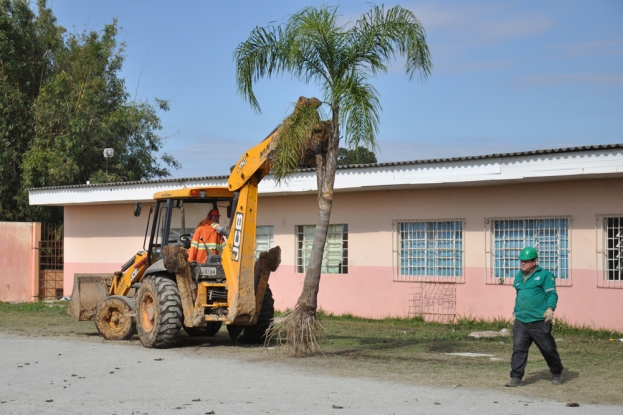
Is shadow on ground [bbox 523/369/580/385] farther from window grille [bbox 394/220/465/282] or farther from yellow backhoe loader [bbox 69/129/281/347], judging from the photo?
window grille [bbox 394/220/465/282]

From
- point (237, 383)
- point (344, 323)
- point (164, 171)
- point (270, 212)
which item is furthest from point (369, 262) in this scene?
point (164, 171)

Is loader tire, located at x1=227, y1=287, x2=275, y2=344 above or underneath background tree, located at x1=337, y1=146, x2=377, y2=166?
underneath

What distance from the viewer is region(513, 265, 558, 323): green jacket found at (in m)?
9.46

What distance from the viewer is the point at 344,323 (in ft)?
58.5

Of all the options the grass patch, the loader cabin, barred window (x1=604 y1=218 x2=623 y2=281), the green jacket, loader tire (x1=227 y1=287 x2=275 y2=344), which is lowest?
the grass patch

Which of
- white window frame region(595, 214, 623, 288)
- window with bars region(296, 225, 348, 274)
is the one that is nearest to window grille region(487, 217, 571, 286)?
white window frame region(595, 214, 623, 288)

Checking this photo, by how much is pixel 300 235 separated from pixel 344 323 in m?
3.47

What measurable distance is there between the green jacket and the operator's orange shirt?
5.43 m

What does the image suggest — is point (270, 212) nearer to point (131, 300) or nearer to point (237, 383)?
point (131, 300)

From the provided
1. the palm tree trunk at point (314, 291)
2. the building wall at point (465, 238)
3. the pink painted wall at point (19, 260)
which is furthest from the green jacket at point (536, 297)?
the pink painted wall at point (19, 260)

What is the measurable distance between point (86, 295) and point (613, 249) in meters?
9.89

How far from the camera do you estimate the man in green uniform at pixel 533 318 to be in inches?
368

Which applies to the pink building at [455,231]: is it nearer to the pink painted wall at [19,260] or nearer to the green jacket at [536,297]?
the pink painted wall at [19,260]

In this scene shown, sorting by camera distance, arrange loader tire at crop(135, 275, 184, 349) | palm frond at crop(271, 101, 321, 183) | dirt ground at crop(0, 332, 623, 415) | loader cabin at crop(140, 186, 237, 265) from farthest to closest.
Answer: loader cabin at crop(140, 186, 237, 265), loader tire at crop(135, 275, 184, 349), palm frond at crop(271, 101, 321, 183), dirt ground at crop(0, 332, 623, 415)
